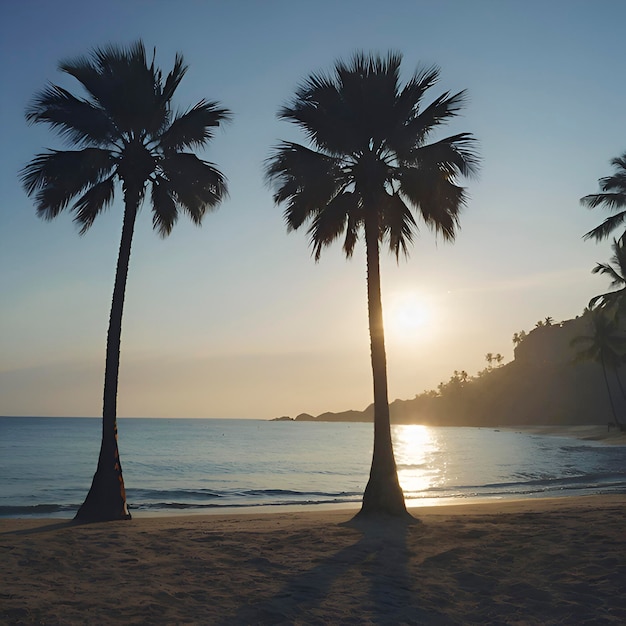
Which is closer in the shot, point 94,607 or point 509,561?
point 94,607

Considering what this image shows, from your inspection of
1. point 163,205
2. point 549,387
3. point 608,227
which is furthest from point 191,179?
point 549,387

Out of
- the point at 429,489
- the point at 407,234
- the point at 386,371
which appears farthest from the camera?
the point at 429,489

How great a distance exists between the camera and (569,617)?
675 centimetres

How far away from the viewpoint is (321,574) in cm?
850

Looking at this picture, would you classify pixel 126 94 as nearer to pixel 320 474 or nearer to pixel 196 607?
pixel 196 607

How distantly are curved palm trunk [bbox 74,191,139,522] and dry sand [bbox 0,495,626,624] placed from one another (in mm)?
1757

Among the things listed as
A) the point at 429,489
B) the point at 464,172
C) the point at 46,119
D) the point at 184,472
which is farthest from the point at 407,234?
the point at 184,472

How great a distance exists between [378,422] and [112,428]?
21.0ft

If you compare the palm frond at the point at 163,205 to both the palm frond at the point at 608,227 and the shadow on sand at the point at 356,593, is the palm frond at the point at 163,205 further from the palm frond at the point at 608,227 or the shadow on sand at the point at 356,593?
the palm frond at the point at 608,227

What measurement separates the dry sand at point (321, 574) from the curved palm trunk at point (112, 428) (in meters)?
1.76

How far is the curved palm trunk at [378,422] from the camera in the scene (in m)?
14.4

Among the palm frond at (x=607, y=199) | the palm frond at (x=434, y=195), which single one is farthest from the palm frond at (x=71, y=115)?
the palm frond at (x=607, y=199)

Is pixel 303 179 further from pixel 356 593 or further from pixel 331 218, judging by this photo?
pixel 356 593

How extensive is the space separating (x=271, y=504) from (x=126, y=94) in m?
17.0
